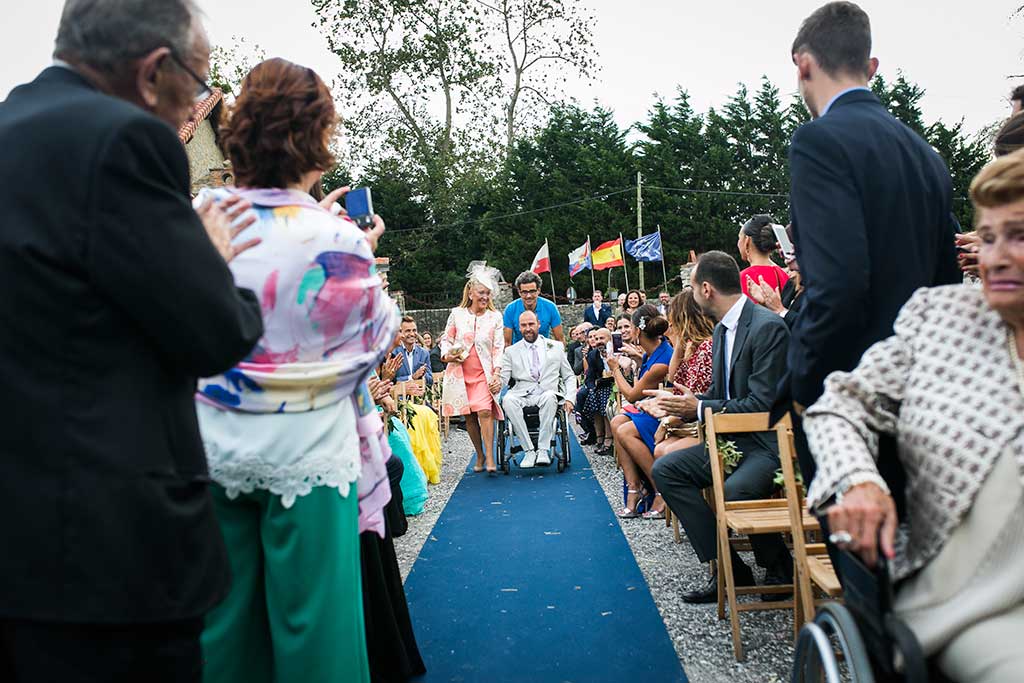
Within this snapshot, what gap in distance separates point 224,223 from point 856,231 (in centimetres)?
173

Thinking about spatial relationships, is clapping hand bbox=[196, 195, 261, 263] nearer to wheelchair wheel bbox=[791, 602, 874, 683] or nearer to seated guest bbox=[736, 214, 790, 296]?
wheelchair wheel bbox=[791, 602, 874, 683]

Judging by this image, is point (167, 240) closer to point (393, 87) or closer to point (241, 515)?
point (241, 515)

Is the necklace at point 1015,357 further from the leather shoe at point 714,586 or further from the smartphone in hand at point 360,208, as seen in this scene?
the leather shoe at point 714,586

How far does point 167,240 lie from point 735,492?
12.6 ft

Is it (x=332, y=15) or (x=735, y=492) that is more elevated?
(x=332, y=15)

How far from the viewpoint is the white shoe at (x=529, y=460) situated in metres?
9.73

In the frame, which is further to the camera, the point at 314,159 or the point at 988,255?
the point at 314,159

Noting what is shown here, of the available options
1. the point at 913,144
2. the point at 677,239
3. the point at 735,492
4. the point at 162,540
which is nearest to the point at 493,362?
the point at 735,492

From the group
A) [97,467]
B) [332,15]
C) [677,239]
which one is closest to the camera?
[97,467]

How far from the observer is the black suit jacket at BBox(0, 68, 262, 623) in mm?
1382

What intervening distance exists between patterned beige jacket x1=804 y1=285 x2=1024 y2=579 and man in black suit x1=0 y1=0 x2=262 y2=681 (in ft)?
4.67

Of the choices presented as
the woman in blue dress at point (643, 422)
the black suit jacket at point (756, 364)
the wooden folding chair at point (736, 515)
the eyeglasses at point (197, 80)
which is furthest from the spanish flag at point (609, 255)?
the eyeglasses at point (197, 80)

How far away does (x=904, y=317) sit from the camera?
2.12 metres

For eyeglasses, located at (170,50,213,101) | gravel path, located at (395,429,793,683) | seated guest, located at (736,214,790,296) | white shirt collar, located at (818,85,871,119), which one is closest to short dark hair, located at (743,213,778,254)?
seated guest, located at (736,214,790,296)
